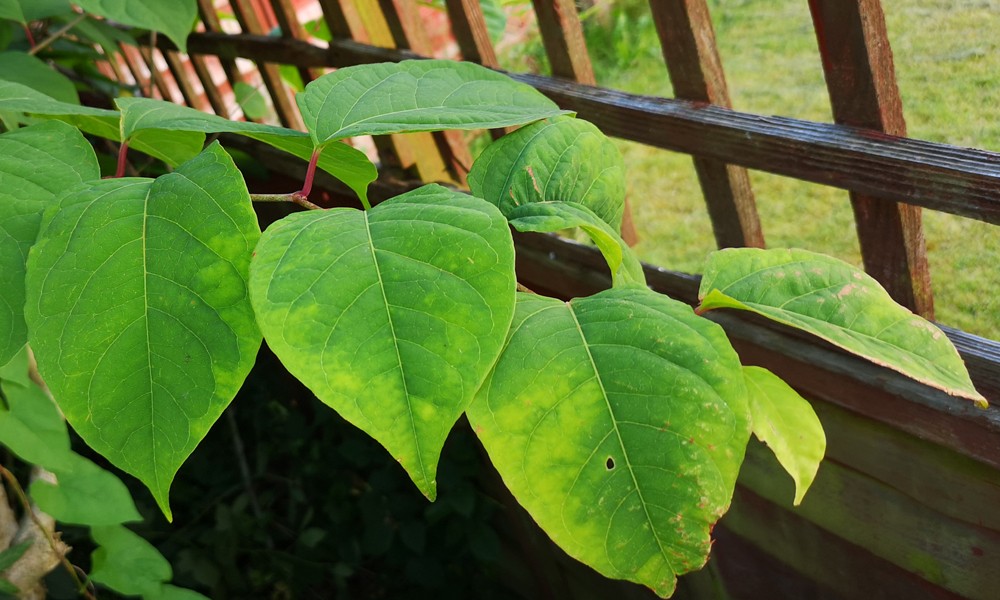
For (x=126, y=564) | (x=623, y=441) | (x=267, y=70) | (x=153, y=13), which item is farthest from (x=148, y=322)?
(x=267, y=70)

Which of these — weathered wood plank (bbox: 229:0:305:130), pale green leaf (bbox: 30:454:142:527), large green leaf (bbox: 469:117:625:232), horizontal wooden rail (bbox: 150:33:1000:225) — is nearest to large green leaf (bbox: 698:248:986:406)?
large green leaf (bbox: 469:117:625:232)

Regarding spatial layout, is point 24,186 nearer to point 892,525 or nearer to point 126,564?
point 126,564

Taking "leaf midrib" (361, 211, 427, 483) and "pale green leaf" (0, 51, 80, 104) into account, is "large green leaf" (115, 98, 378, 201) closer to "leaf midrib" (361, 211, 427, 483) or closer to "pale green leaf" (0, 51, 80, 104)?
"leaf midrib" (361, 211, 427, 483)

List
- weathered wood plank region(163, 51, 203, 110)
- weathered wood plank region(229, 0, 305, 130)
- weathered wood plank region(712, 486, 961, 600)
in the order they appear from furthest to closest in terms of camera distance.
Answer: weathered wood plank region(163, 51, 203, 110)
weathered wood plank region(229, 0, 305, 130)
weathered wood plank region(712, 486, 961, 600)

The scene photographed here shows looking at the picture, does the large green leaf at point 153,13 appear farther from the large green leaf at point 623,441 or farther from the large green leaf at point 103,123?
the large green leaf at point 623,441

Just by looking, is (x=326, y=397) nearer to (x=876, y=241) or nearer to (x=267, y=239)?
(x=267, y=239)

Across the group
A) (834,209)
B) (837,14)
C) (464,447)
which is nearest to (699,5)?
(837,14)

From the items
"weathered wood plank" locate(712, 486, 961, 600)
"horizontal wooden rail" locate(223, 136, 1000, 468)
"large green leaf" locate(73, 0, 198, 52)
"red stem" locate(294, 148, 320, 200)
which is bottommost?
"weathered wood plank" locate(712, 486, 961, 600)
